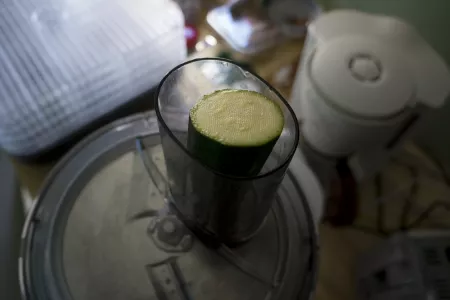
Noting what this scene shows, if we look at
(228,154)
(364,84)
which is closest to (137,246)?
(228,154)

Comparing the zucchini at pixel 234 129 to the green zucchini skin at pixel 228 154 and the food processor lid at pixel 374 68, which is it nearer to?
the green zucchini skin at pixel 228 154

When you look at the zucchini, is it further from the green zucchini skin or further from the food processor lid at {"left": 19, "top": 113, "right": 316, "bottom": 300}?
the food processor lid at {"left": 19, "top": 113, "right": 316, "bottom": 300}

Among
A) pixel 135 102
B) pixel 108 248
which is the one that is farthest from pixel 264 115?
pixel 135 102

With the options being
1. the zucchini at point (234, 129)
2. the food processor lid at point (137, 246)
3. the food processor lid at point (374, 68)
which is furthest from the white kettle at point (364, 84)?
the zucchini at point (234, 129)

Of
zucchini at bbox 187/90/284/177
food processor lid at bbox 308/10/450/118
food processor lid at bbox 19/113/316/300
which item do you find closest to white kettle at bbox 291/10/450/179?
food processor lid at bbox 308/10/450/118

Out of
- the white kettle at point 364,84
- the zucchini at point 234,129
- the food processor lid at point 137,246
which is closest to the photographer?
the zucchini at point 234,129
